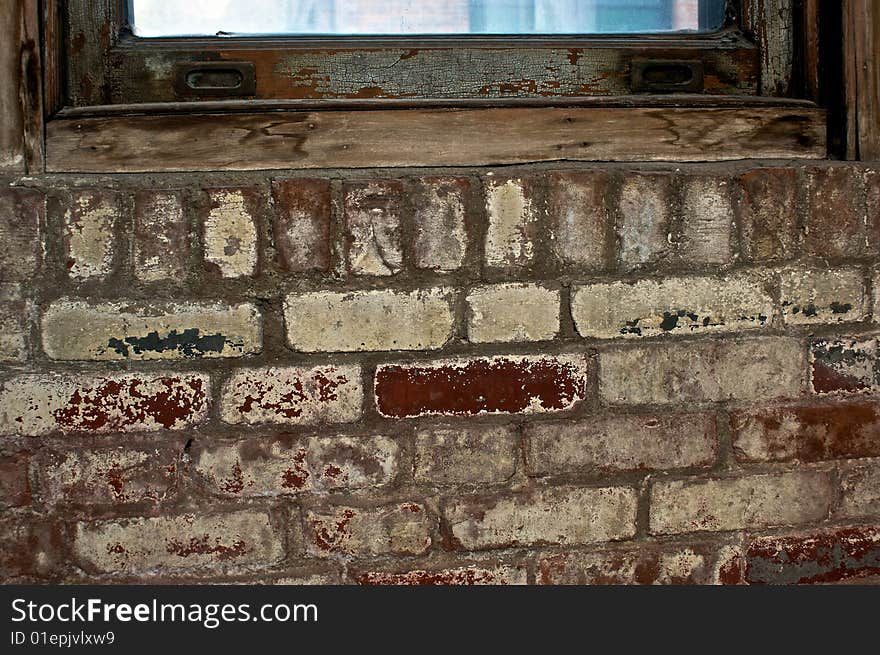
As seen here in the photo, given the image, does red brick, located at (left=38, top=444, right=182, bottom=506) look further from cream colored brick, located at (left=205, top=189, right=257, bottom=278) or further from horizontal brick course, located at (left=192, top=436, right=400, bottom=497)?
cream colored brick, located at (left=205, top=189, right=257, bottom=278)

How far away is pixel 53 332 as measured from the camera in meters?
1.47

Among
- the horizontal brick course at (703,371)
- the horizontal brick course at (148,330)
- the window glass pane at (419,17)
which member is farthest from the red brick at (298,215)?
the horizontal brick course at (703,371)

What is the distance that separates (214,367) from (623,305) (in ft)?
2.54

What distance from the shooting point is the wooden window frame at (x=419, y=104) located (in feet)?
4.94

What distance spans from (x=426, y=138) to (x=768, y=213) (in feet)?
2.19

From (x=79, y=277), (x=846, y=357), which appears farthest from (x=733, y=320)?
(x=79, y=277)

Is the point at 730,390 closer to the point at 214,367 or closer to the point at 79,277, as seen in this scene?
the point at 214,367

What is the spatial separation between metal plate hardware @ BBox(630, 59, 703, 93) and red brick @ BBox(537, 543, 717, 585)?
36.4 inches

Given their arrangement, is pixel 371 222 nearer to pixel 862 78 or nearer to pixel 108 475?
pixel 108 475

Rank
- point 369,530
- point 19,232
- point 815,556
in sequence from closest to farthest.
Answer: point 19,232, point 369,530, point 815,556

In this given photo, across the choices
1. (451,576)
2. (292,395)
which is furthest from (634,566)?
(292,395)

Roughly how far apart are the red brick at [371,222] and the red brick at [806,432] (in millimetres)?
755

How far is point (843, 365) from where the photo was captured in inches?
64.1

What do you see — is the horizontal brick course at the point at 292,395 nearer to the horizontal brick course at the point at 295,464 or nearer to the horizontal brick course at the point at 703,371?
the horizontal brick course at the point at 295,464
